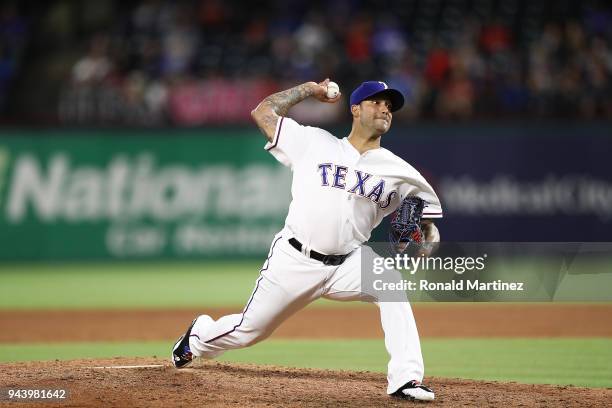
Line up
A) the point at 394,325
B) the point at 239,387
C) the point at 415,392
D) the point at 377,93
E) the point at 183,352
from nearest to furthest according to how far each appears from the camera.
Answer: the point at 415,392 < the point at 394,325 < the point at 377,93 < the point at 239,387 < the point at 183,352

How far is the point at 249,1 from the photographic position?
19266 millimetres

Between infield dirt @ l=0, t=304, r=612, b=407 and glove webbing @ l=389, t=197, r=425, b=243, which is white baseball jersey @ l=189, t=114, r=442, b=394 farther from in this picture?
infield dirt @ l=0, t=304, r=612, b=407

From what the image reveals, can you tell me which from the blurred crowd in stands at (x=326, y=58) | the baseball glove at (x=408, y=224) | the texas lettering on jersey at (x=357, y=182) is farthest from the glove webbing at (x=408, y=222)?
the blurred crowd in stands at (x=326, y=58)

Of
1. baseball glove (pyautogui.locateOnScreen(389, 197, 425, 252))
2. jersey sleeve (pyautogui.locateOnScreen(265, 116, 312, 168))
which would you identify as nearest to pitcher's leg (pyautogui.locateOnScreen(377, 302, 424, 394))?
baseball glove (pyautogui.locateOnScreen(389, 197, 425, 252))

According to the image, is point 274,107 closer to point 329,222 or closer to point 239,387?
point 329,222

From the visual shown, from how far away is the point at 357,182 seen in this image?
576cm

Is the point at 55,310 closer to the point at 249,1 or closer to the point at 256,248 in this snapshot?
the point at 256,248

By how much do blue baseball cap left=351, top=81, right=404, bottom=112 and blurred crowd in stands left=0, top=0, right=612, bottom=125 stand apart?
9.29m

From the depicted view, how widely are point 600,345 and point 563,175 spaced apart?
6.52 m

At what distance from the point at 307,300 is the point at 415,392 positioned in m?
0.92

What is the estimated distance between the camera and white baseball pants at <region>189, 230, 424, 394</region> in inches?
220

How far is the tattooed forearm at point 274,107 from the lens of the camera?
5941 mm

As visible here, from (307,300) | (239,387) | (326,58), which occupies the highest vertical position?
(326,58)

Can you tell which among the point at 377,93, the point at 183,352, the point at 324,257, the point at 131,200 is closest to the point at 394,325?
the point at 324,257
